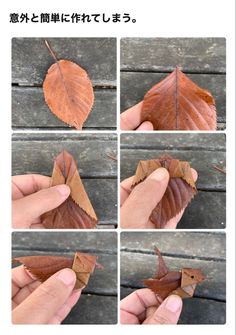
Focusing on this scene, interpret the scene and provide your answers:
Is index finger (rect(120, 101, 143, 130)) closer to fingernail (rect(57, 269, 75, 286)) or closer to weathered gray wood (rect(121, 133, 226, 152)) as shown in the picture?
weathered gray wood (rect(121, 133, 226, 152))

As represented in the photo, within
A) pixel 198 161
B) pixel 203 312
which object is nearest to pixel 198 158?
pixel 198 161

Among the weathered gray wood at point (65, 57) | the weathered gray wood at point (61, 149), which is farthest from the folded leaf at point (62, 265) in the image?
the weathered gray wood at point (65, 57)

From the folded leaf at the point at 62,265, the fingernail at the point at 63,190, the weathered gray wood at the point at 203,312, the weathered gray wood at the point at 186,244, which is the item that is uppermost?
the fingernail at the point at 63,190

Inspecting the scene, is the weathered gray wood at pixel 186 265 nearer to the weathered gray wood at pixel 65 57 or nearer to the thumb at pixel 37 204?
the thumb at pixel 37 204

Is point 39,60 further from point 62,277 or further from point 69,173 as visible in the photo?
point 62,277

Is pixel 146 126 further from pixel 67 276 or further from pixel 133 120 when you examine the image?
pixel 67 276
